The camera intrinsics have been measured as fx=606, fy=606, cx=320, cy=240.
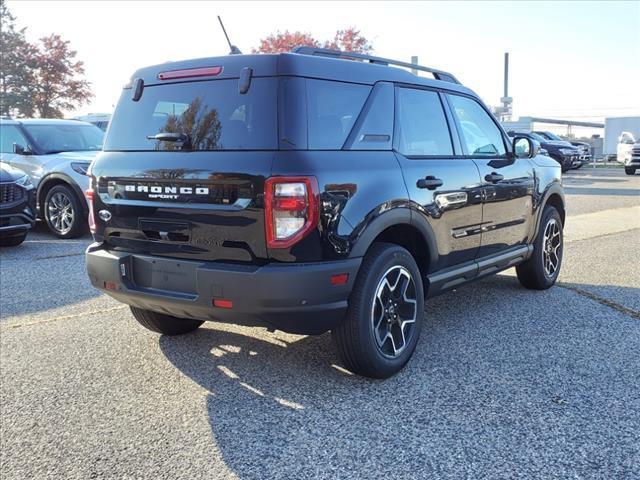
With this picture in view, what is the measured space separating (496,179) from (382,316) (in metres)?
1.78

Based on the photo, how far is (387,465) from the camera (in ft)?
9.07

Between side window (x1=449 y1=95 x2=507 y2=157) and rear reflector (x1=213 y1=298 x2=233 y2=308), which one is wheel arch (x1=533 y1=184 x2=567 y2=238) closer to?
side window (x1=449 y1=95 x2=507 y2=157)

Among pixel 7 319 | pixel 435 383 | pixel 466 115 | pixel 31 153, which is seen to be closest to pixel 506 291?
pixel 466 115

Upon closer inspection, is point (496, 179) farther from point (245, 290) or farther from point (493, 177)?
point (245, 290)

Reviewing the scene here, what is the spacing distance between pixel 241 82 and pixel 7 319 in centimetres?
323

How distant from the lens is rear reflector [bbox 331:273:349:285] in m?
3.27

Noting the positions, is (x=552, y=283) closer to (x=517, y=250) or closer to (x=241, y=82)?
(x=517, y=250)

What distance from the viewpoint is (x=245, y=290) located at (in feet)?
10.3

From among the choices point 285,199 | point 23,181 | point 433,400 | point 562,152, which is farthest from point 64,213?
point 562,152

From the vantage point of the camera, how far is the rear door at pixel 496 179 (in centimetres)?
470

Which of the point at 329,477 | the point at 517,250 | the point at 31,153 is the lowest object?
the point at 329,477

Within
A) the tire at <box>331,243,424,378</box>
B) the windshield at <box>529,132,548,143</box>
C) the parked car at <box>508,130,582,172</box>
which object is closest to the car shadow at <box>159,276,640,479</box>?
the tire at <box>331,243,424,378</box>

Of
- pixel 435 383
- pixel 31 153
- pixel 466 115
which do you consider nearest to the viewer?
pixel 435 383

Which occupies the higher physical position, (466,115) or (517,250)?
(466,115)
